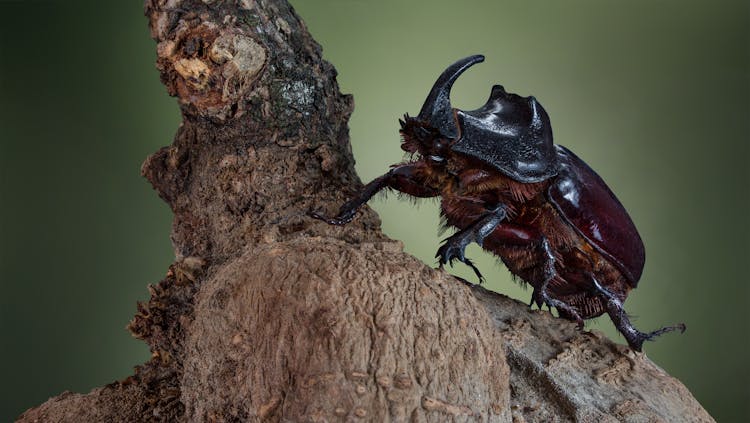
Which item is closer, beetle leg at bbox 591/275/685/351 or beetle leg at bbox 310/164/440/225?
beetle leg at bbox 310/164/440/225

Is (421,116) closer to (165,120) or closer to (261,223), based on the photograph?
(261,223)

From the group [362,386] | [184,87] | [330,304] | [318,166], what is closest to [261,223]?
[318,166]

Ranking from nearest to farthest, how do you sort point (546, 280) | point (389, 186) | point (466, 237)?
point (466, 237) → point (546, 280) → point (389, 186)

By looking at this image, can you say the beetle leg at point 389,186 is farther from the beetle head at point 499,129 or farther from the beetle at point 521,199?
the beetle head at point 499,129

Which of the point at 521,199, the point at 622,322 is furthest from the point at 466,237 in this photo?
the point at 622,322

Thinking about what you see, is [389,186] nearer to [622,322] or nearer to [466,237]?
[466,237]

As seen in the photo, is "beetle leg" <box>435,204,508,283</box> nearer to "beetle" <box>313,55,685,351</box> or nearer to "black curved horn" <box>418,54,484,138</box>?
"beetle" <box>313,55,685,351</box>

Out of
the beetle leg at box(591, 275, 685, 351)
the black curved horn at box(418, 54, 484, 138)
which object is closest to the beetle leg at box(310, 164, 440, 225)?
the black curved horn at box(418, 54, 484, 138)
